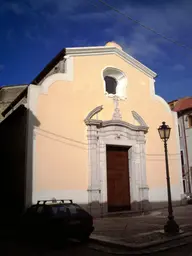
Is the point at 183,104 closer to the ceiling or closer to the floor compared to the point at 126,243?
closer to the ceiling

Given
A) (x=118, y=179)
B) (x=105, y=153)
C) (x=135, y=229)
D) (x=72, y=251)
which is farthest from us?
(x=118, y=179)

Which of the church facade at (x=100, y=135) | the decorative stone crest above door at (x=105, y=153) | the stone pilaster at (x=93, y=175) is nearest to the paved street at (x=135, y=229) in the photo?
the stone pilaster at (x=93, y=175)

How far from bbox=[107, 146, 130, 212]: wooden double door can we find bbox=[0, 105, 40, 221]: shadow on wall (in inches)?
174

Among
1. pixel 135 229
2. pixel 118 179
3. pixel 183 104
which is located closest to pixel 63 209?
pixel 135 229

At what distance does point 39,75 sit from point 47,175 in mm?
6809

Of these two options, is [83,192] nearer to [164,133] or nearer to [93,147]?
[93,147]

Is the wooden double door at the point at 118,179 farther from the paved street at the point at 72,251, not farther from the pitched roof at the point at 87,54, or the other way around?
the paved street at the point at 72,251

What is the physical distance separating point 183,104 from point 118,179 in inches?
600

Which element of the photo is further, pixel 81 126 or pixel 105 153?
pixel 105 153

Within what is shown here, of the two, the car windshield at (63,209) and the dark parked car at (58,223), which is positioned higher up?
the car windshield at (63,209)

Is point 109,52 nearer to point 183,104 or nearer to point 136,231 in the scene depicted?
point 136,231

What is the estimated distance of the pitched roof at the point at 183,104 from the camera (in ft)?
88.2

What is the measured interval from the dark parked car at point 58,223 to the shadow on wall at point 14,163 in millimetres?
3808

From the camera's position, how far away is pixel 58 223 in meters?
8.02
